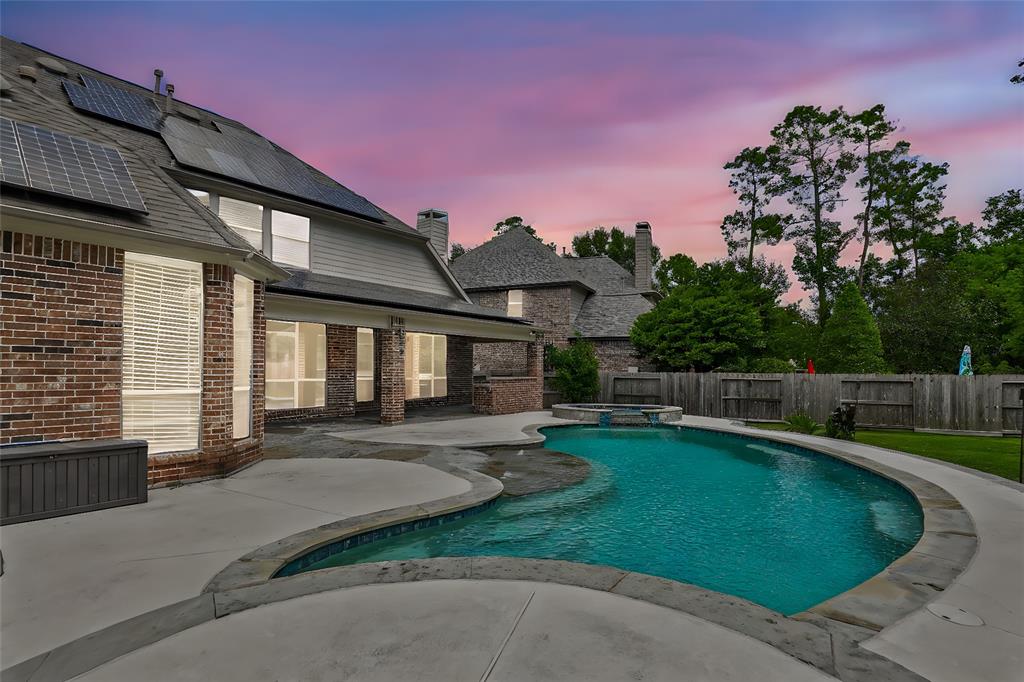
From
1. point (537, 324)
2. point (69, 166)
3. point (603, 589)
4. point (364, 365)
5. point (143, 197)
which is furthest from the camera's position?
point (537, 324)

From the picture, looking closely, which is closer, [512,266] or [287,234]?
→ [287,234]

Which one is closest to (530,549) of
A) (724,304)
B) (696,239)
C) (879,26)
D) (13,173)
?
(13,173)

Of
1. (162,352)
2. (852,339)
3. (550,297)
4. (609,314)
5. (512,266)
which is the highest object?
(512,266)

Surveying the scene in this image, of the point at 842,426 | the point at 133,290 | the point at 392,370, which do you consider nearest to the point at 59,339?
the point at 133,290

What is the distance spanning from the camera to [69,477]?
5.41 meters

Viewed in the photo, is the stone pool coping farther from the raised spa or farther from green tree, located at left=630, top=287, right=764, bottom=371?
green tree, located at left=630, top=287, right=764, bottom=371

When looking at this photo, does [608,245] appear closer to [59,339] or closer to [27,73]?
[27,73]

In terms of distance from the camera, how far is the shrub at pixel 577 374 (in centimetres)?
2031

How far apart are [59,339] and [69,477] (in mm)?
1740

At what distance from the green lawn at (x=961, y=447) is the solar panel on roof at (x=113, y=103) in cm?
2098

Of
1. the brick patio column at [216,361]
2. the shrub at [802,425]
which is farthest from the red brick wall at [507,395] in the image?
the brick patio column at [216,361]

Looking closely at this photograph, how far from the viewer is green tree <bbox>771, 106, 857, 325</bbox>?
3125cm

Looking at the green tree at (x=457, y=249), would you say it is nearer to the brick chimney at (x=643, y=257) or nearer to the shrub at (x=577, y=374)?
the brick chimney at (x=643, y=257)

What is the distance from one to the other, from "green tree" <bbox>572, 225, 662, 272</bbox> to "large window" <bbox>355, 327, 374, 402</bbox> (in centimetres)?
4295
